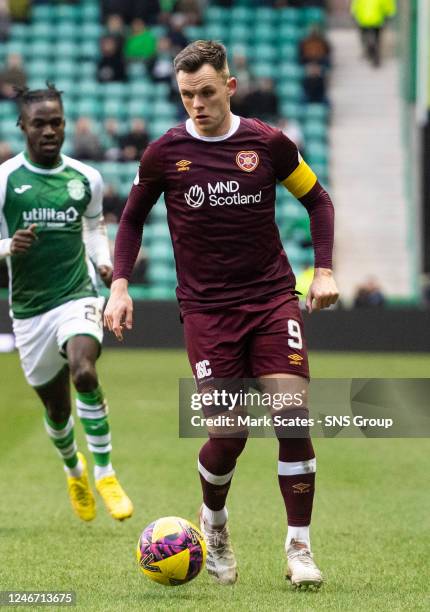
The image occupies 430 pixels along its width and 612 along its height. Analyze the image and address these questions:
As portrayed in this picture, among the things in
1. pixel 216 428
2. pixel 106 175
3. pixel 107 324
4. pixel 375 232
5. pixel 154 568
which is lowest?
pixel 375 232

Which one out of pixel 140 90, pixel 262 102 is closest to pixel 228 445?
pixel 262 102

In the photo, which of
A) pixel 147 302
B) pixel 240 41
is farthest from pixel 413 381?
pixel 240 41

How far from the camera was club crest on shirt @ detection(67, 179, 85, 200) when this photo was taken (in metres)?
7.75

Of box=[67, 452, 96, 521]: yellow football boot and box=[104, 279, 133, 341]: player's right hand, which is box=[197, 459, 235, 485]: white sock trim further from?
box=[67, 452, 96, 521]: yellow football boot

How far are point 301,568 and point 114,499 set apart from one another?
6.44 feet

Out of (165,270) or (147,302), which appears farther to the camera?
(165,270)

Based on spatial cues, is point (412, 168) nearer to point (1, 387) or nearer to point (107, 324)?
point (1, 387)

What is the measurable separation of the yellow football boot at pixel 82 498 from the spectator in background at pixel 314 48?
58.5 ft

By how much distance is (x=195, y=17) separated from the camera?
25469mm

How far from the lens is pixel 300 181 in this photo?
605 centimetres

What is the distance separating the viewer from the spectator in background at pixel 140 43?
24688 millimetres

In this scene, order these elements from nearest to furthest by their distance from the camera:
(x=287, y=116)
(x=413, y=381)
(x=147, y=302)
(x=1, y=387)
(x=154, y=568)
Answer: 1. (x=154, y=568)
2. (x=413, y=381)
3. (x=1, y=387)
4. (x=147, y=302)
5. (x=287, y=116)

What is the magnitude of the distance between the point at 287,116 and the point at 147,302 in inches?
272

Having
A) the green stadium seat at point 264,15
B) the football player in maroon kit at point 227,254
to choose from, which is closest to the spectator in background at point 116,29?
the green stadium seat at point 264,15
